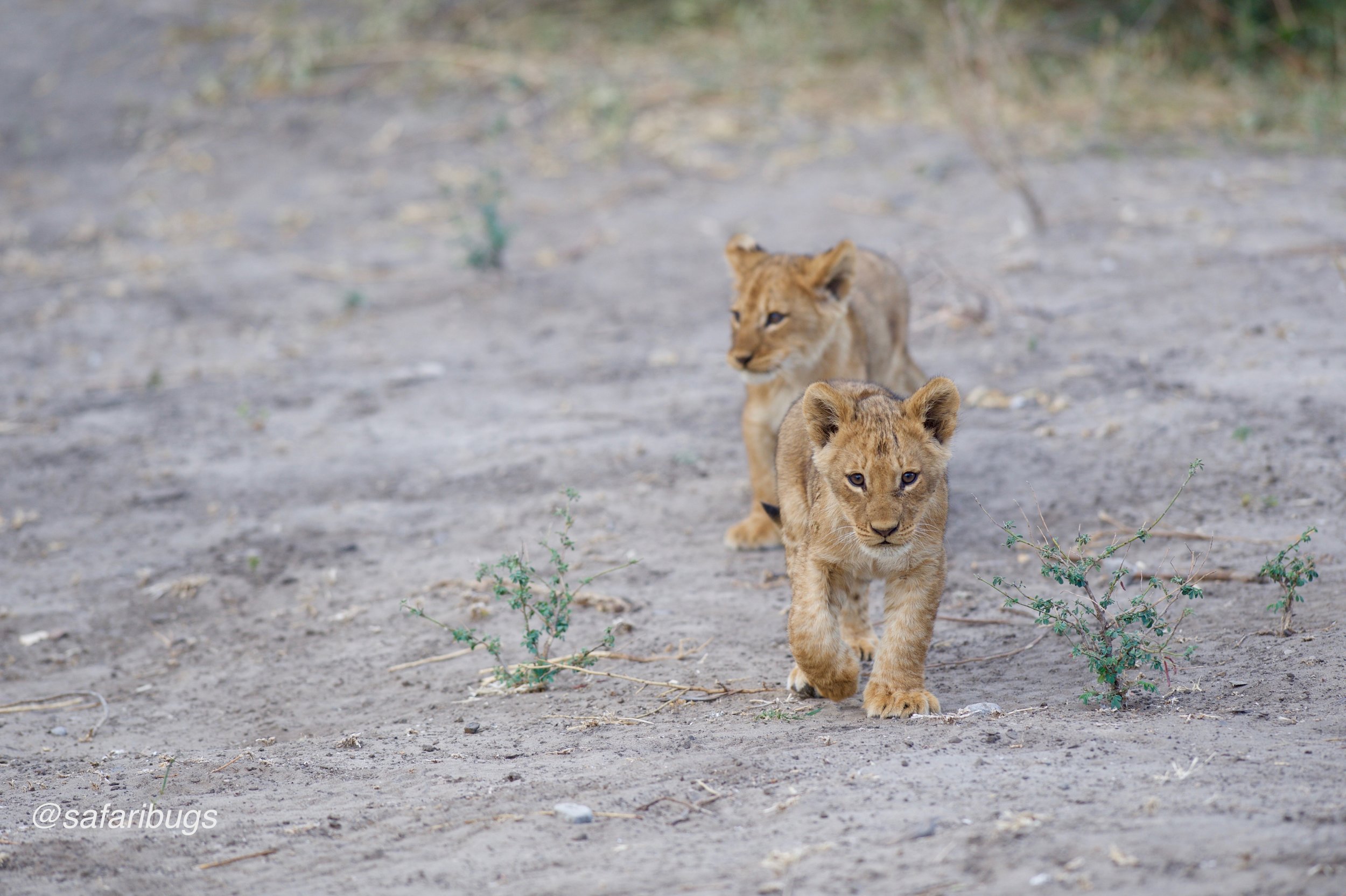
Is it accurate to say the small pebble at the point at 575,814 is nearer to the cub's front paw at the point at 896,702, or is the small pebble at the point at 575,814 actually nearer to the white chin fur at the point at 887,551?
Answer: the cub's front paw at the point at 896,702

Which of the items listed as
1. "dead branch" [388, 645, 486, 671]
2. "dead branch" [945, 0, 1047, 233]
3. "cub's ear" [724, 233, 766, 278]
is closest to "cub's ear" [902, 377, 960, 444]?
"dead branch" [388, 645, 486, 671]

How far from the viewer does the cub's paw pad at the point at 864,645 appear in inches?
197

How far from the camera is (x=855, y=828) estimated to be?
336 centimetres

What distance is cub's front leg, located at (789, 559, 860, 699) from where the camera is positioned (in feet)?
14.1

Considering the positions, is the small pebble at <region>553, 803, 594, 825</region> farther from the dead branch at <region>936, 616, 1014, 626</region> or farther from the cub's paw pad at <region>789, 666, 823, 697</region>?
the dead branch at <region>936, 616, 1014, 626</region>

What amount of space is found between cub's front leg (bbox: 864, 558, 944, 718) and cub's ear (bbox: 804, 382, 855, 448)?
537 millimetres

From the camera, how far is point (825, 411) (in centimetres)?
442

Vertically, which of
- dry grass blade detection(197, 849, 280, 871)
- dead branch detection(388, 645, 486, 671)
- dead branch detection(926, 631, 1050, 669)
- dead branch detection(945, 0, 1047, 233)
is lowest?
dead branch detection(388, 645, 486, 671)

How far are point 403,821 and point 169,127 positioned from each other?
11.6m

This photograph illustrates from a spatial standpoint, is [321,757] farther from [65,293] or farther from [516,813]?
[65,293]

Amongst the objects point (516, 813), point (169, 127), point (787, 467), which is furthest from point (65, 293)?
point (516, 813)

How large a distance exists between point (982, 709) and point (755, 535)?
80.1 inches

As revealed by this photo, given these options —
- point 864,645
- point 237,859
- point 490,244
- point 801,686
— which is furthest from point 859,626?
point 490,244

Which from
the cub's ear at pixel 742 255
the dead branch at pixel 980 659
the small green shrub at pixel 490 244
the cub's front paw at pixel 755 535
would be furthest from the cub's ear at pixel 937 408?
the small green shrub at pixel 490 244
